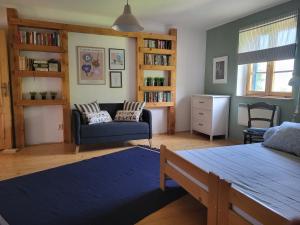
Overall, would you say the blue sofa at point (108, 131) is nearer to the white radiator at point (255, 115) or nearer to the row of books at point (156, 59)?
the row of books at point (156, 59)

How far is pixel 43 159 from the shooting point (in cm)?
326

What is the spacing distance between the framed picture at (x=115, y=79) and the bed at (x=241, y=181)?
A: 8.82 ft

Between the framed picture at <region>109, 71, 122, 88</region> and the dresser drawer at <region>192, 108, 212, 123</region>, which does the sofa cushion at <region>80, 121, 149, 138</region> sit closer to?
the framed picture at <region>109, 71, 122, 88</region>

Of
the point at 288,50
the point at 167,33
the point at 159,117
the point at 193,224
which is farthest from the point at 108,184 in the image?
the point at 167,33

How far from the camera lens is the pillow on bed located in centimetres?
221

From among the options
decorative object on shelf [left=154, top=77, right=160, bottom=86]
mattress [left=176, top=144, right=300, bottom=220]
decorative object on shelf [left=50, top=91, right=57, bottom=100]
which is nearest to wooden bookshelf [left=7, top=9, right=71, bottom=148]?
decorative object on shelf [left=50, top=91, right=57, bottom=100]

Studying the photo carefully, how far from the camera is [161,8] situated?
12.6 ft

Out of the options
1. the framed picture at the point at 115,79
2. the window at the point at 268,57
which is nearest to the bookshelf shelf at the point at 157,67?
the framed picture at the point at 115,79

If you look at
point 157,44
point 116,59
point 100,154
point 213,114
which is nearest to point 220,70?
point 213,114

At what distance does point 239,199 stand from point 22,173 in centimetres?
254

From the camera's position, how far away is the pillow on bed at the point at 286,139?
7.25 ft

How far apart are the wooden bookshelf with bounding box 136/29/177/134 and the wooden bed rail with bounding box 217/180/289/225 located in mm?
3430

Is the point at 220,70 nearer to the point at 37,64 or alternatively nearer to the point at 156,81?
the point at 156,81

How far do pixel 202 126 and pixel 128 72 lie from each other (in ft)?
6.27
